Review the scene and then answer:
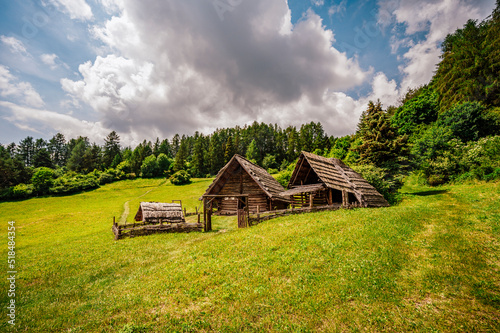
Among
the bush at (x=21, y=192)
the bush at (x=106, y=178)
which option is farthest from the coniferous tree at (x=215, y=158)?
the bush at (x=21, y=192)

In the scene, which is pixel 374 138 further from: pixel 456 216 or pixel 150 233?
pixel 150 233

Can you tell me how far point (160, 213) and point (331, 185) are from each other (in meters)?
18.7

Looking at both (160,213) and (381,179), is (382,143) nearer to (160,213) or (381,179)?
(381,179)

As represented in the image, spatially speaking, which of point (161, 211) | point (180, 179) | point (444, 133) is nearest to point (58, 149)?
point (180, 179)

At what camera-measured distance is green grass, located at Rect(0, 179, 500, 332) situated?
18.2ft

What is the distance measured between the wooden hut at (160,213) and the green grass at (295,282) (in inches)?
265

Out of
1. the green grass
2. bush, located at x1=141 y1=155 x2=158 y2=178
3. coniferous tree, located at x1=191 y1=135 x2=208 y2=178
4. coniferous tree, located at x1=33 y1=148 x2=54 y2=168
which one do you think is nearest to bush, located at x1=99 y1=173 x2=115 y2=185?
bush, located at x1=141 y1=155 x2=158 y2=178

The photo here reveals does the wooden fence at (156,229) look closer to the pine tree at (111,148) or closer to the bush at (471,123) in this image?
the bush at (471,123)

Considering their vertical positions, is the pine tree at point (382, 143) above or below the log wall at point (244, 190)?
above

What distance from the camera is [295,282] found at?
7.30 metres

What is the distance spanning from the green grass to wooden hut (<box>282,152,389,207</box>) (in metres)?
5.69

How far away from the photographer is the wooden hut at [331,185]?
776 inches

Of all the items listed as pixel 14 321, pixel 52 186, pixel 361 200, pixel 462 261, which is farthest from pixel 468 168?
pixel 52 186

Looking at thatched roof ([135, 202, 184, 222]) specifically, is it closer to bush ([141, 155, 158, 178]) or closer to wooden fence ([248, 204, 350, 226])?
wooden fence ([248, 204, 350, 226])
